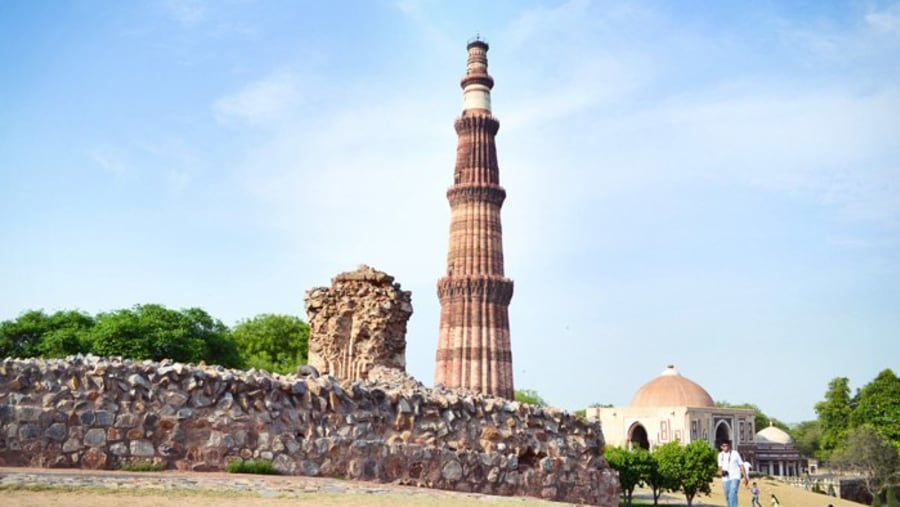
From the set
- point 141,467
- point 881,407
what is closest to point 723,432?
point 881,407

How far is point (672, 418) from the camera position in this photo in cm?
5088

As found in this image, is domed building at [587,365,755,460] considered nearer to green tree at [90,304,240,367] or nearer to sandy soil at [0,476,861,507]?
green tree at [90,304,240,367]

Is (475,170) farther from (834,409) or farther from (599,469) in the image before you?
(599,469)

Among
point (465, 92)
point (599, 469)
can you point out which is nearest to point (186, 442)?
point (599, 469)

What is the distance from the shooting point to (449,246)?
4319 cm

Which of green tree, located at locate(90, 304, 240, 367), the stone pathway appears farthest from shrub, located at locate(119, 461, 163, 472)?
green tree, located at locate(90, 304, 240, 367)

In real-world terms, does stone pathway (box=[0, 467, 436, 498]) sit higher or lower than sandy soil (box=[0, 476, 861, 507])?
higher

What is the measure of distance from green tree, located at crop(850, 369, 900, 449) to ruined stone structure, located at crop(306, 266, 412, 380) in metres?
42.8

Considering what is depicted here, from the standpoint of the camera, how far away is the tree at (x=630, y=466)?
33.6m

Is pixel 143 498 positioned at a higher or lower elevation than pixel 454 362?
lower

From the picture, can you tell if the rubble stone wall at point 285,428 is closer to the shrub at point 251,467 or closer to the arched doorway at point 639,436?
the shrub at point 251,467

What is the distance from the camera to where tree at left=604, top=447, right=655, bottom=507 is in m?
33.6

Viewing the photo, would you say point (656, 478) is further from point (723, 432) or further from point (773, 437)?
point (773, 437)

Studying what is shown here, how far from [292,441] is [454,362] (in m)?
33.5
